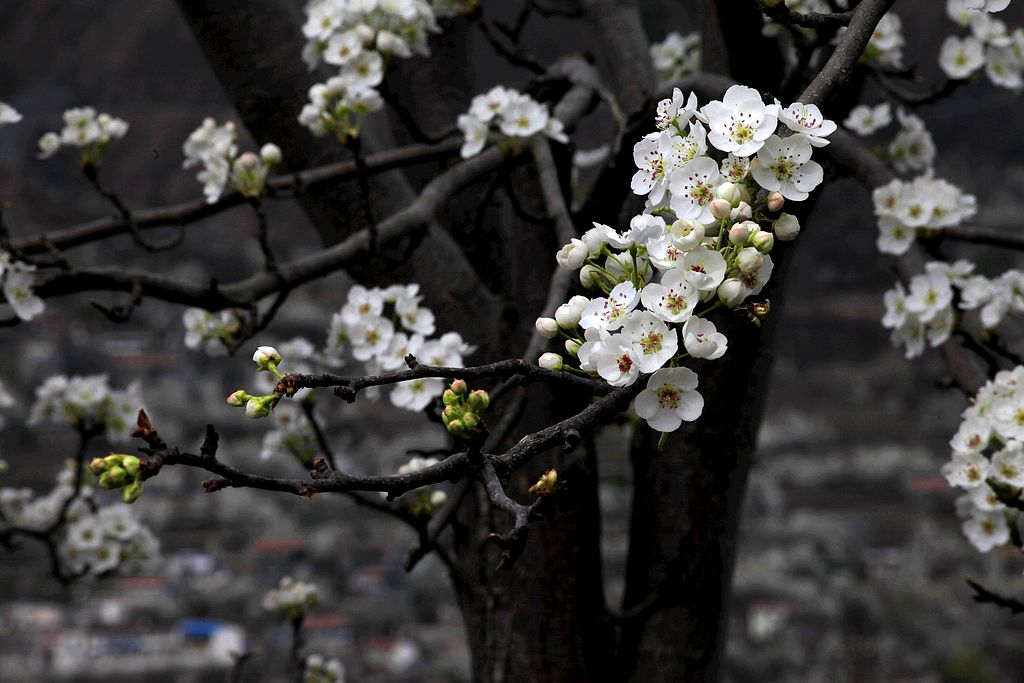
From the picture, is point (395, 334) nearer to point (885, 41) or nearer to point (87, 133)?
point (87, 133)

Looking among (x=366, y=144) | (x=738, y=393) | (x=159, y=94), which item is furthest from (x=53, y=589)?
(x=738, y=393)

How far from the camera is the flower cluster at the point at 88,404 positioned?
1.82 m

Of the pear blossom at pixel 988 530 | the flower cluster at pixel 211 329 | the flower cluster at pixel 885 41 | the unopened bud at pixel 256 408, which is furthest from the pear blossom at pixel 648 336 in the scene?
the flower cluster at pixel 885 41

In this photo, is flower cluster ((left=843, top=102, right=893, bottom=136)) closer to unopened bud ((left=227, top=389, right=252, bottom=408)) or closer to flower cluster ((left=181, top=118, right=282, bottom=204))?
flower cluster ((left=181, top=118, right=282, bottom=204))

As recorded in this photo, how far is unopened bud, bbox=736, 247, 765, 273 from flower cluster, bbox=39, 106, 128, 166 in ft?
3.87

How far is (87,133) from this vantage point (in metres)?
1.58

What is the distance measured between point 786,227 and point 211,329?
3.24ft

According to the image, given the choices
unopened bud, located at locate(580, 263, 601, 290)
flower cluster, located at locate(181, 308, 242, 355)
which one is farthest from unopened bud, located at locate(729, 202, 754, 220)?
flower cluster, located at locate(181, 308, 242, 355)

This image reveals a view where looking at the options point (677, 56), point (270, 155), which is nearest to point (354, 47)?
point (270, 155)

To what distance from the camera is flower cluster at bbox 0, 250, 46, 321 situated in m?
1.28

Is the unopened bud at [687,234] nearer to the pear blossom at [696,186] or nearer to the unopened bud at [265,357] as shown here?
the pear blossom at [696,186]

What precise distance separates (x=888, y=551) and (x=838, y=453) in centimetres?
66

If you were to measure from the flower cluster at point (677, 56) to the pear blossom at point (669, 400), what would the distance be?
1.25m

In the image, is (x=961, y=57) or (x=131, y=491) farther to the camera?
(x=961, y=57)
